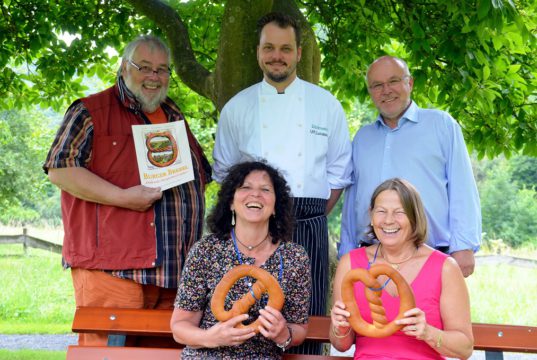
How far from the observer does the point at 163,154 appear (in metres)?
4.06

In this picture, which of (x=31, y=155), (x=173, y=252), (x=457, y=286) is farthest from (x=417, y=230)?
(x=31, y=155)

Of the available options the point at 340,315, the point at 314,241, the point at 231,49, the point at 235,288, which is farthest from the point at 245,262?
the point at 231,49

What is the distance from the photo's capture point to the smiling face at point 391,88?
169 inches

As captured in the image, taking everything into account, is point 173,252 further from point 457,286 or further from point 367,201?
point 457,286

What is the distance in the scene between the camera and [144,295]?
411cm

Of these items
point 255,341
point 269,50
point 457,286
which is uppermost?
point 269,50

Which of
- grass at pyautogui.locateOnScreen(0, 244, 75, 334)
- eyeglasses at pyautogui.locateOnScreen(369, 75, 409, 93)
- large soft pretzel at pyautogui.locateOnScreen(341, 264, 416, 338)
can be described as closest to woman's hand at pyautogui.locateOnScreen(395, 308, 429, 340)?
large soft pretzel at pyautogui.locateOnScreen(341, 264, 416, 338)

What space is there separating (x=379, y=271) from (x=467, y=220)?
119cm

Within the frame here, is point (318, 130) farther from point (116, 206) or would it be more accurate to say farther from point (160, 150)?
point (116, 206)

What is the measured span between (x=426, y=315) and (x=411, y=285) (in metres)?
0.15

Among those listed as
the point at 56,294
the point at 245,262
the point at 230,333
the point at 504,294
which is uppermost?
→ the point at 245,262

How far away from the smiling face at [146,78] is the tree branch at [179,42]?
65.2 inches

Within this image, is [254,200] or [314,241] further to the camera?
[314,241]

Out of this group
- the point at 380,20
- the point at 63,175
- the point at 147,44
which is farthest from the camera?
the point at 380,20
